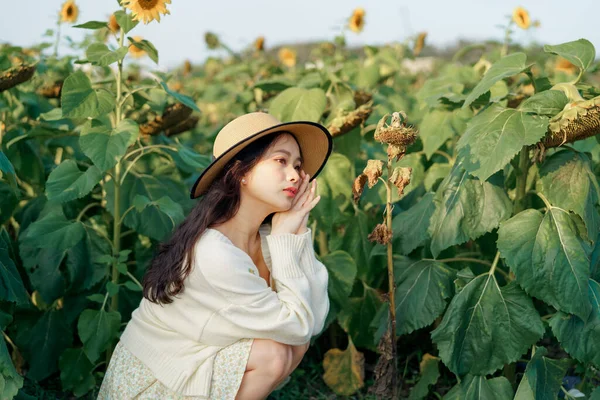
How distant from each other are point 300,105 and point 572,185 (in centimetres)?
113

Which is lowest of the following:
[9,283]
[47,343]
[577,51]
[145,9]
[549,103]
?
[47,343]

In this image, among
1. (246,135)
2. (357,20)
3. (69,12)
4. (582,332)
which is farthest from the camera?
(357,20)

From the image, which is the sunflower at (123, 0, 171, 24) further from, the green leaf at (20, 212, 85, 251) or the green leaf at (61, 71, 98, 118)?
the green leaf at (20, 212, 85, 251)

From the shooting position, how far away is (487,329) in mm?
2473

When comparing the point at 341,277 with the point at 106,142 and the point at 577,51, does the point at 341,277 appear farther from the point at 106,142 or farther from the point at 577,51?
the point at 577,51

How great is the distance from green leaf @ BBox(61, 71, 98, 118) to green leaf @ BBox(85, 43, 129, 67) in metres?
0.09

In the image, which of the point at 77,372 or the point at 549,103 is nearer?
the point at 549,103

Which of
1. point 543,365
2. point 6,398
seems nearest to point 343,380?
point 543,365

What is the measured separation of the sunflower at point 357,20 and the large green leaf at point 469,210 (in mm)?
2758

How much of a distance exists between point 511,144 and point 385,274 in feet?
3.41

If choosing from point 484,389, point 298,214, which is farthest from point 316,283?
point 484,389

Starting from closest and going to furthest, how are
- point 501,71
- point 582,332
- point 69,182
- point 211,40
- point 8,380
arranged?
1. point 8,380
2. point 582,332
3. point 501,71
4. point 69,182
5. point 211,40

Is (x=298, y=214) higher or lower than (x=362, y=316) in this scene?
higher

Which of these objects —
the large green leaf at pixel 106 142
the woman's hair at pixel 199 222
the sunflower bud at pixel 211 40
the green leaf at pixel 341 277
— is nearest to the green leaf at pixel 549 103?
the woman's hair at pixel 199 222
